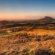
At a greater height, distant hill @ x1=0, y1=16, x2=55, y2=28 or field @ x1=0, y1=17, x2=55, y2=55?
distant hill @ x1=0, y1=16, x2=55, y2=28

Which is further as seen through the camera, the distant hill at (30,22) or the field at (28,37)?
the distant hill at (30,22)

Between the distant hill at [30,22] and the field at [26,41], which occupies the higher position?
the distant hill at [30,22]

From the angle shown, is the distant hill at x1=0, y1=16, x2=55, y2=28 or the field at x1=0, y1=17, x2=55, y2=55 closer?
the field at x1=0, y1=17, x2=55, y2=55

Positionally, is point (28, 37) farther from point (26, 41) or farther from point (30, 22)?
point (30, 22)

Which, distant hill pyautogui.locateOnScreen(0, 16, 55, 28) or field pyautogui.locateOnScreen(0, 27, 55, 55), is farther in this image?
distant hill pyautogui.locateOnScreen(0, 16, 55, 28)

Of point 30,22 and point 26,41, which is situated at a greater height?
point 30,22

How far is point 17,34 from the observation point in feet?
9.17

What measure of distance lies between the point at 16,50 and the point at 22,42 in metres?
0.23

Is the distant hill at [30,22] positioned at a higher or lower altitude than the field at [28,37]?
higher

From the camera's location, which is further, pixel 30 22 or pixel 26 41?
pixel 30 22

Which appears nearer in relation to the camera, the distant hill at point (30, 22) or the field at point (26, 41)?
the field at point (26, 41)

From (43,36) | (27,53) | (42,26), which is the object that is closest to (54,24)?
(42,26)

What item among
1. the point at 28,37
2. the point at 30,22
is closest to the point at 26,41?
the point at 28,37

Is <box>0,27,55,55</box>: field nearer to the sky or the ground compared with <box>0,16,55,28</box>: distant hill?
nearer to the ground
